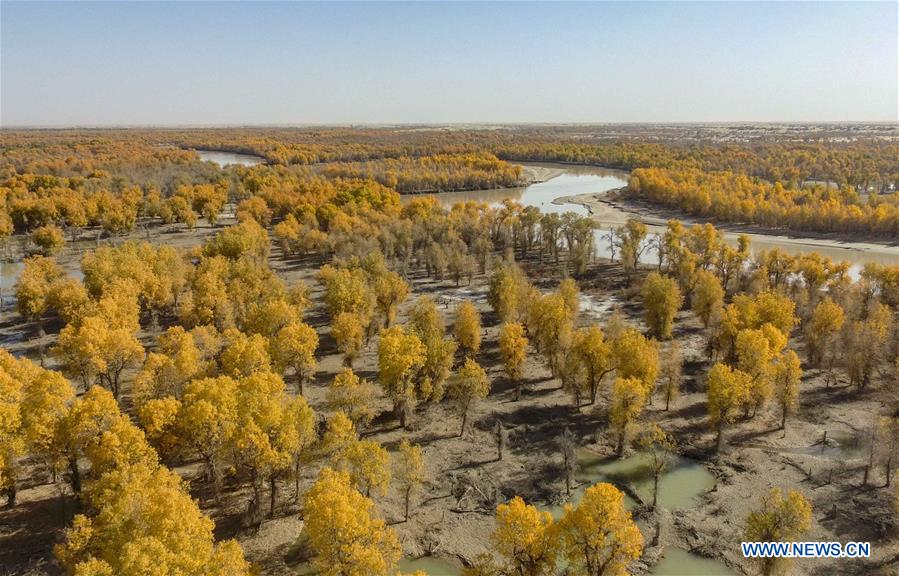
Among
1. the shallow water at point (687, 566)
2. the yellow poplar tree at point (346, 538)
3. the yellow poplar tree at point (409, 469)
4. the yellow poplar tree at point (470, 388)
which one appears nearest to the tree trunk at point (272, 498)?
the yellow poplar tree at point (346, 538)

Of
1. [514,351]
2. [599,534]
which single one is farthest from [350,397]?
[599,534]

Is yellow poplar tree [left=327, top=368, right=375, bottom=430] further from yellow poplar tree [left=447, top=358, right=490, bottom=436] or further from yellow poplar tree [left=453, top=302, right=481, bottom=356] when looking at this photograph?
yellow poplar tree [left=453, top=302, right=481, bottom=356]

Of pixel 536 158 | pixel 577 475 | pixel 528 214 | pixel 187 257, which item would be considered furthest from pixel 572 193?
pixel 577 475

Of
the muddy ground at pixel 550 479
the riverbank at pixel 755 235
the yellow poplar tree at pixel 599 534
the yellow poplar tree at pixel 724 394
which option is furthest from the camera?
the riverbank at pixel 755 235

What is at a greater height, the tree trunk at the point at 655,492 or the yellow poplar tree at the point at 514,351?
the yellow poplar tree at the point at 514,351

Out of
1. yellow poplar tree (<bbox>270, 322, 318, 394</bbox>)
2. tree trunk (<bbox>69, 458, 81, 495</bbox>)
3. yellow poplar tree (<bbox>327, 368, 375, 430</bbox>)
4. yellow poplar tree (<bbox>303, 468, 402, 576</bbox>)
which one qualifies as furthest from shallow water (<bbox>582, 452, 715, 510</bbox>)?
tree trunk (<bbox>69, 458, 81, 495</bbox>)

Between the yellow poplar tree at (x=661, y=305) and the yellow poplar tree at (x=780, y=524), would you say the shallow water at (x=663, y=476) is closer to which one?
the yellow poplar tree at (x=780, y=524)

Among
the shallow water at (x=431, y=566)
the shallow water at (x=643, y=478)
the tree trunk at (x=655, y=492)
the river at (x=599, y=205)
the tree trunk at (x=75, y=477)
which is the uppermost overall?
the river at (x=599, y=205)

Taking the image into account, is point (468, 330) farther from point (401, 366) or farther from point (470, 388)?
point (401, 366)
